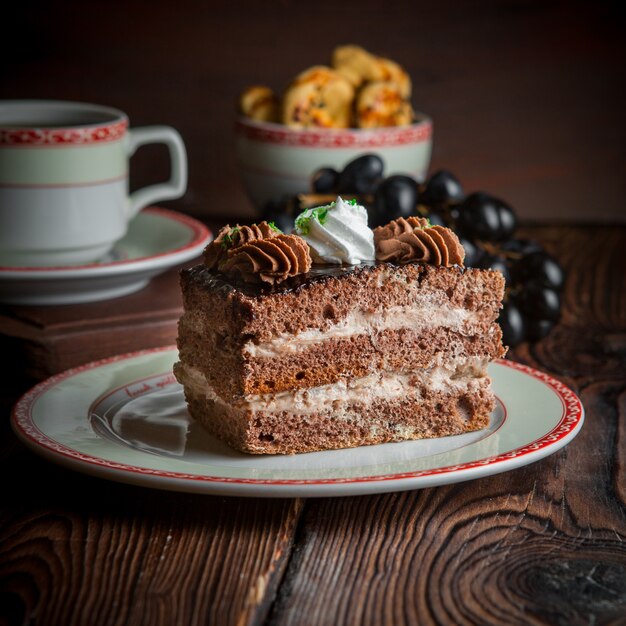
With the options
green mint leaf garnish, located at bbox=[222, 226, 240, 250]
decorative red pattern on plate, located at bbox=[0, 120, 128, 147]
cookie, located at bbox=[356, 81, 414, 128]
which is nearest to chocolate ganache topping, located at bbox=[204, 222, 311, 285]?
green mint leaf garnish, located at bbox=[222, 226, 240, 250]

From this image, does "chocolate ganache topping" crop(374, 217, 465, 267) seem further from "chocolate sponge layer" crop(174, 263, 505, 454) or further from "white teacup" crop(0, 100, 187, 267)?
"white teacup" crop(0, 100, 187, 267)

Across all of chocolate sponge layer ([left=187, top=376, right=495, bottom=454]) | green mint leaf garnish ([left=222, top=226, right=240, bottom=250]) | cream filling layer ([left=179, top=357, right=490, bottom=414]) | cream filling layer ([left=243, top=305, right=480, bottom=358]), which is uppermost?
green mint leaf garnish ([left=222, top=226, right=240, bottom=250])

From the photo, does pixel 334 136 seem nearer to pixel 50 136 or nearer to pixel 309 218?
pixel 50 136

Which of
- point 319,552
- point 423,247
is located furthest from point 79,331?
point 319,552

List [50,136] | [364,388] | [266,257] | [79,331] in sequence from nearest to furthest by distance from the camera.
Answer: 1. [266,257]
2. [364,388]
3. [79,331]
4. [50,136]

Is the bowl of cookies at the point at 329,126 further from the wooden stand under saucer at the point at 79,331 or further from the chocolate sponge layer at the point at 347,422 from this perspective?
the chocolate sponge layer at the point at 347,422
